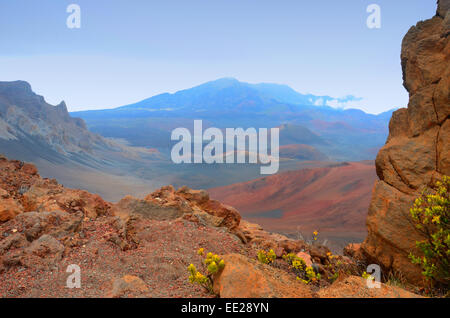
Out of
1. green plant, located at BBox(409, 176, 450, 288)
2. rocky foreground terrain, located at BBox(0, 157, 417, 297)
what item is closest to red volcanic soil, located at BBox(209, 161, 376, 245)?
rocky foreground terrain, located at BBox(0, 157, 417, 297)

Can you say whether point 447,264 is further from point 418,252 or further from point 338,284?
point 338,284

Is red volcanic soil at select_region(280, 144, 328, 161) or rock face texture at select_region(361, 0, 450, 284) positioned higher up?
rock face texture at select_region(361, 0, 450, 284)

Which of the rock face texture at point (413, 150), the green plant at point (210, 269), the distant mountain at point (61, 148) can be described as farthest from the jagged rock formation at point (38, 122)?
the green plant at point (210, 269)

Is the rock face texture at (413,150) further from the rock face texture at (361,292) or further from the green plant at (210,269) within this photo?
the green plant at (210,269)

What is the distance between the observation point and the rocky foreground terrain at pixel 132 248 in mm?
3867

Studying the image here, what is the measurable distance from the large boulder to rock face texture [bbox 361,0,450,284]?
3.20m

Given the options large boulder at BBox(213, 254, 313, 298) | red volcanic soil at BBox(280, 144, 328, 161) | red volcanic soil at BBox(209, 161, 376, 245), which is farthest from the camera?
red volcanic soil at BBox(280, 144, 328, 161)

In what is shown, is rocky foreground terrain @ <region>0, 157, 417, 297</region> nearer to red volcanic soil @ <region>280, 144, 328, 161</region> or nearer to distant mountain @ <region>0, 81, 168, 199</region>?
distant mountain @ <region>0, 81, 168, 199</region>

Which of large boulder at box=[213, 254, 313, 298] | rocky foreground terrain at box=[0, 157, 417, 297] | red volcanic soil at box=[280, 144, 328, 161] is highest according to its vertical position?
large boulder at box=[213, 254, 313, 298]

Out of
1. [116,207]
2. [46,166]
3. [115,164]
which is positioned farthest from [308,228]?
[115,164]

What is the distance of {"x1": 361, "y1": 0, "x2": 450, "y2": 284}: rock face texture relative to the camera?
6062 millimetres

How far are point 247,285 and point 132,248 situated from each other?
11.1 feet

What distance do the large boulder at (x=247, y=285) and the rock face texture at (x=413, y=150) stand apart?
320cm

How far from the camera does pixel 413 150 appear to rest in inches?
253
